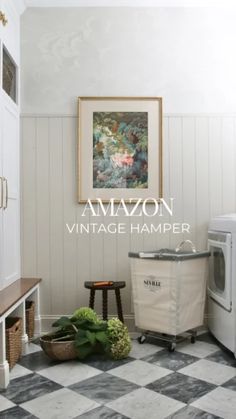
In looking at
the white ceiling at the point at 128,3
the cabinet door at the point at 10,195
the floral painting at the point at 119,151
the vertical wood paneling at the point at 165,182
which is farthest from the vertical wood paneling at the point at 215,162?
the cabinet door at the point at 10,195

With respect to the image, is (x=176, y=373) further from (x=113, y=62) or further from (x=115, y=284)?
(x=113, y=62)

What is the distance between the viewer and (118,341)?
2.65m

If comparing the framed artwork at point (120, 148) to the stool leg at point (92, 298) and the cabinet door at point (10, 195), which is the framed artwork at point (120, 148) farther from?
the stool leg at point (92, 298)

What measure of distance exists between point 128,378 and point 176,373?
30 cm

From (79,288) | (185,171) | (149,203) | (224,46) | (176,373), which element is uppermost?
(224,46)

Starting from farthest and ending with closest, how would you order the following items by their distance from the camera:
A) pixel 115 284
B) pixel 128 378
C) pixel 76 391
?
pixel 115 284
pixel 128 378
pixel 76 391

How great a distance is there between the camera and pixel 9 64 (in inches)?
124

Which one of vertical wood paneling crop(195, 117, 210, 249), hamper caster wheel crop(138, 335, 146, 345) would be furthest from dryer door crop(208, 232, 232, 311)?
hamper caster wheel crop(138, 335, 146, 345)

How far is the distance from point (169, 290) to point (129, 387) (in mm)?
775

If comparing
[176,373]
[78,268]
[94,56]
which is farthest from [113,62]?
[176,373]

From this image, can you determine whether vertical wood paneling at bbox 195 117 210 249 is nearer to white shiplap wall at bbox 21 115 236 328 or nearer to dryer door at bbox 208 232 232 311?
white shiplap wall at bbox 21 115 236 328

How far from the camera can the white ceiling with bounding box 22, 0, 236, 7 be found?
11.0ft

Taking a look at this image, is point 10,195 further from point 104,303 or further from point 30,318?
point 104,303

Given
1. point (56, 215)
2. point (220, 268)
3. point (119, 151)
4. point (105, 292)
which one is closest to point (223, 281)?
point (220, 268)
